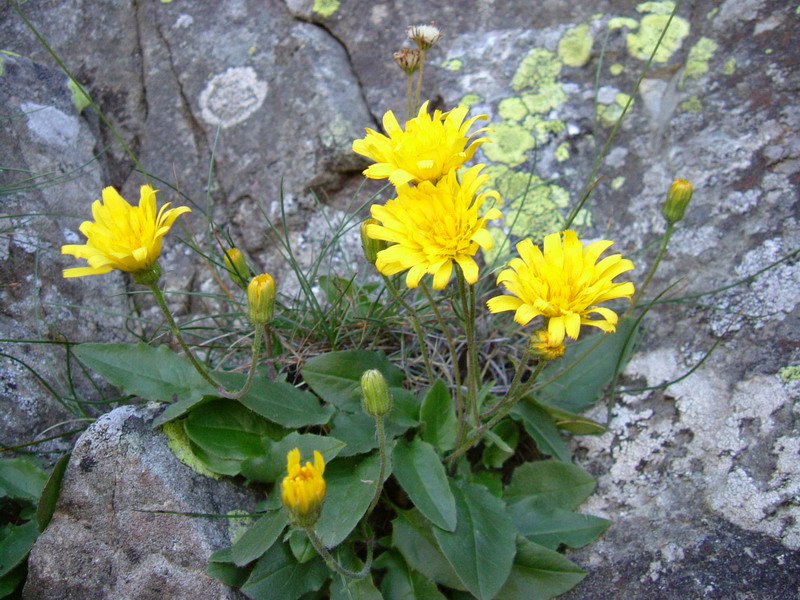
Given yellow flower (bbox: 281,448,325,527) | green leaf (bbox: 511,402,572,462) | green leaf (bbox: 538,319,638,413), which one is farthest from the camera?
green leaf (bbox: 538,319,638,413)

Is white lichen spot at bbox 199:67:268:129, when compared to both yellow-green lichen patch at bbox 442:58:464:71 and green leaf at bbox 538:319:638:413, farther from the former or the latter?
green leaf at bbox 538:319:638:413

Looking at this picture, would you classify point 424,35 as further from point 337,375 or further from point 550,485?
point 550,485

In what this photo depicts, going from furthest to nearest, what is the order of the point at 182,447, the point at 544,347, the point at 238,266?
the point at 238,266, the point at 182,447, the point at 544,347

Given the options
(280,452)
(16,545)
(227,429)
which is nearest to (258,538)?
(280,452)

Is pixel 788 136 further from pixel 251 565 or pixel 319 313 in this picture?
pixel 251 565

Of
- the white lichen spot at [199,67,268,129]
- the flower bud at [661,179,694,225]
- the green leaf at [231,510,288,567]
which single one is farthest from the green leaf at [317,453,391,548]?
the white lichen spot at [199,67,268,129]

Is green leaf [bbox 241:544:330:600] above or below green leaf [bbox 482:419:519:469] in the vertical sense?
above

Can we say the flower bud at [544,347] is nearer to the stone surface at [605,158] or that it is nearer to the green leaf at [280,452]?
the green leaf at [280,452]
